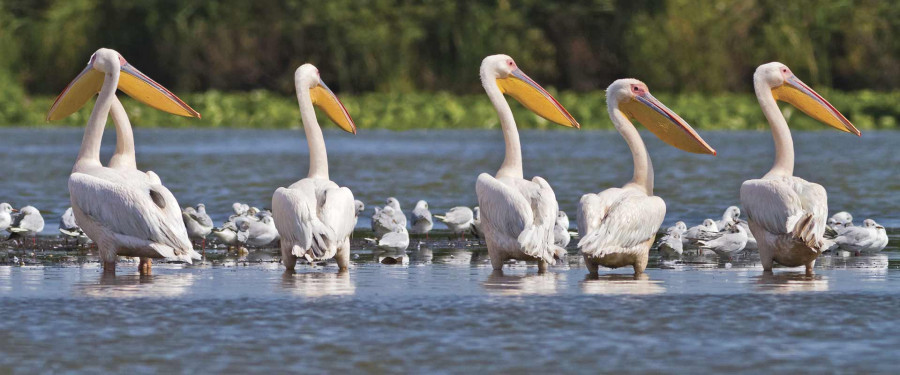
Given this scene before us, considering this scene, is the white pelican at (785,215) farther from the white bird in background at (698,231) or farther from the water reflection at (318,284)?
the water reflection at (318,284)

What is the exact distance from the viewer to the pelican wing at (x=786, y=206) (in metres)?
9.49

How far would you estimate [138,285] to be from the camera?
29.7 ft

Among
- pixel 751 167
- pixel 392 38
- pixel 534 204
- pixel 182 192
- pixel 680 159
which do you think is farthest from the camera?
pixel 392 38

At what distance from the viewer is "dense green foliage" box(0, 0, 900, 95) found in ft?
126

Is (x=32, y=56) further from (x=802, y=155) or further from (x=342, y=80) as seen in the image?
(x=802, y=155)

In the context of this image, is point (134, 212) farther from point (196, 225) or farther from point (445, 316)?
point (445, 316)

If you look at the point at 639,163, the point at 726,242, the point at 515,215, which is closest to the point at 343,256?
the point at 515,215

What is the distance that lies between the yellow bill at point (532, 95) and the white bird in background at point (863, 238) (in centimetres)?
196

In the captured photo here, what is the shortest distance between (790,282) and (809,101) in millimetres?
2196

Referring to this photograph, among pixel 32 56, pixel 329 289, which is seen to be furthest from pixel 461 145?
pixel 329 289

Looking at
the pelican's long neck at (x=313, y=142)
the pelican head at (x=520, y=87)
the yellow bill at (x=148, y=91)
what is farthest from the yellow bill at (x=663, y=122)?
the yellow bill at (x=148, y=91)

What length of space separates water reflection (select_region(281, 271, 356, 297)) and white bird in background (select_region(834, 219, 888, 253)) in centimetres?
345

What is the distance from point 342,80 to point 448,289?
101ft

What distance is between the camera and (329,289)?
29.2 ft
